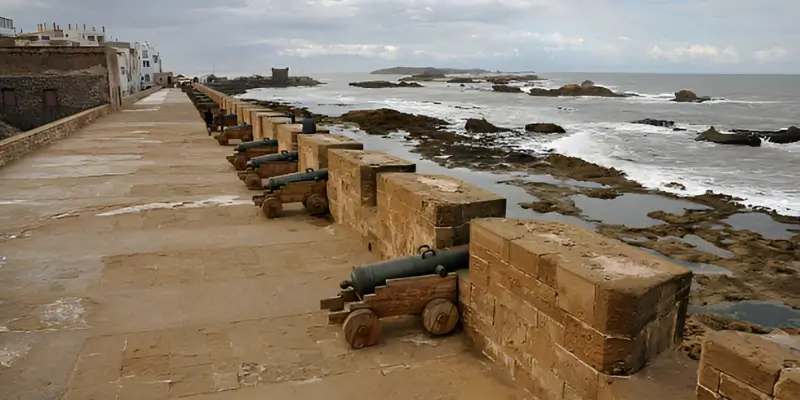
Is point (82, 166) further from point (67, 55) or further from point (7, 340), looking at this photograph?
point (67, 55)

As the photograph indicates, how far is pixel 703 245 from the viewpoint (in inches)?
500

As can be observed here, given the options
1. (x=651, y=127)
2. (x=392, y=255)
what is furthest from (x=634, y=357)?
(x=651, y=127)

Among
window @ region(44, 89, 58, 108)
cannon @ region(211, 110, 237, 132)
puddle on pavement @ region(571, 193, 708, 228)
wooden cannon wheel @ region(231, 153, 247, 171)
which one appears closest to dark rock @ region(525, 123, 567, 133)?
puddle on pavement @ region(571, 193, 708, 228)

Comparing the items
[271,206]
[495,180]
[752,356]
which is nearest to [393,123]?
[495,180]

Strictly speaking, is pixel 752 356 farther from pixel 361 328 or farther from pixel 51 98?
pixel 51 98

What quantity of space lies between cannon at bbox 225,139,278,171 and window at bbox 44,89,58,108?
2207 cm

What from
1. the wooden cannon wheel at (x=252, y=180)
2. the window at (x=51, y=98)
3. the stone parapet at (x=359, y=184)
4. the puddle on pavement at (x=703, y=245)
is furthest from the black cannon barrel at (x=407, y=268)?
the window at (x=51, y=98)

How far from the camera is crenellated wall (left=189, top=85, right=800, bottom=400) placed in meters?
2.37

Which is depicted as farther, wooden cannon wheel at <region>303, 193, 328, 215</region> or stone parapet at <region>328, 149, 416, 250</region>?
wooden cannon wheel at <region>303, 193, 328, 215</region>

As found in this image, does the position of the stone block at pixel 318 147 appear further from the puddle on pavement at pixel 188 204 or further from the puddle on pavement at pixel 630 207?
the puddle on pavement at pixel 630 207

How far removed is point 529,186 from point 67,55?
911 inches

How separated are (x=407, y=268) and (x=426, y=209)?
26.0 inches

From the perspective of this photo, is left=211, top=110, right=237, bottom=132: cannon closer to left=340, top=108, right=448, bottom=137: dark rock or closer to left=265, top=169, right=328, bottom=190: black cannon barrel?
left=265, top=169, right=328, bottom=190: black cannon barrel

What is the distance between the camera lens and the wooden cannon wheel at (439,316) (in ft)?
13.5
